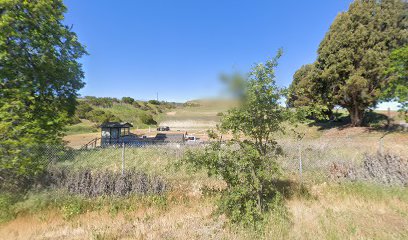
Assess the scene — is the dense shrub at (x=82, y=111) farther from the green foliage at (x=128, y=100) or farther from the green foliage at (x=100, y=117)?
the green foliage at (x=128, y=100)

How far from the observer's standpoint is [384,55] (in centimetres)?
1972

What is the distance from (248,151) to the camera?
4.20 m

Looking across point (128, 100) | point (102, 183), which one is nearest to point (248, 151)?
point (102, 183)

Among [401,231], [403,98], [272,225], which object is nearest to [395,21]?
[403,98]

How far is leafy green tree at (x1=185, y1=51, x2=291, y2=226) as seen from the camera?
4164mm

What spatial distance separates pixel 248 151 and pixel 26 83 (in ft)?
23.0

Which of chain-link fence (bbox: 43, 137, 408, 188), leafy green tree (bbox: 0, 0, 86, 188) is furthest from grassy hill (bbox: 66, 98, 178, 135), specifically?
leafy green tree (bbox: 0, 0, 86, 188)

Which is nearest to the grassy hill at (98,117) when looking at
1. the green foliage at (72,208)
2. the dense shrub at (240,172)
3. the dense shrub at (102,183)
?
the dense shrub at (102,183)

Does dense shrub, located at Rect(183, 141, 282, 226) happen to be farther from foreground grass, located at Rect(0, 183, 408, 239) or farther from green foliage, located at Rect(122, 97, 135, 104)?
green foliage, located at Rect(122, 97, 135, 104)

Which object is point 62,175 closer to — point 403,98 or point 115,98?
point 403,98

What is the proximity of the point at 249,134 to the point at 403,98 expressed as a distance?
510 inches

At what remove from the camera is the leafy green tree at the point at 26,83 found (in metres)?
5.08

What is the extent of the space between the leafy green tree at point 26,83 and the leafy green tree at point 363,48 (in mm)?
23477

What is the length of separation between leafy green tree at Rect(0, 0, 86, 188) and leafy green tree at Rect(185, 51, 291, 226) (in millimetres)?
4317
